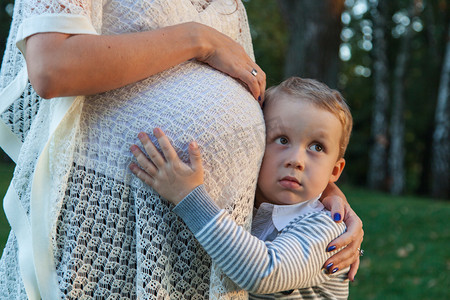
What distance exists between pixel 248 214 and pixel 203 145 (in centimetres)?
28


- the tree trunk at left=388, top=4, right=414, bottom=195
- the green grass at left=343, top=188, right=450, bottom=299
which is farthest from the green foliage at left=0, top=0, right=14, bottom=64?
the green grass at left=343, top=188, right=450, bottom=299

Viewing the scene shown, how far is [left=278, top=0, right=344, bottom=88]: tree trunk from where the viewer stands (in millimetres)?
8188

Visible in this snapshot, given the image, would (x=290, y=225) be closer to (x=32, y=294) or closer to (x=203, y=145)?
(x=203, y=145)

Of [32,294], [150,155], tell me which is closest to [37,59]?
[150,155]

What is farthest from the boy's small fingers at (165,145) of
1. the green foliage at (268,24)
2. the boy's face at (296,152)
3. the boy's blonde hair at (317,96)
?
the green foliage at (268,24)

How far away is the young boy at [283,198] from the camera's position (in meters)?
1.67

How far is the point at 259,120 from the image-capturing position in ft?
6.14

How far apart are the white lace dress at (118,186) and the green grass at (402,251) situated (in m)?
3.79

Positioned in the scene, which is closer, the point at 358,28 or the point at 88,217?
the point at 88,217

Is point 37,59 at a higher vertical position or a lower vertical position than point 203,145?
higher

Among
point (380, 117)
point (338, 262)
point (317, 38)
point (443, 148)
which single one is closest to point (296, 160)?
point (338, 262)

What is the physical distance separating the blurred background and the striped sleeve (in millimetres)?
878

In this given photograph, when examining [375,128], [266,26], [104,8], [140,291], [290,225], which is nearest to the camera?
[140,291]

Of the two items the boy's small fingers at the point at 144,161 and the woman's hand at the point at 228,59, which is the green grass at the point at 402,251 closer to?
the woman's hand at the point at 228,59
